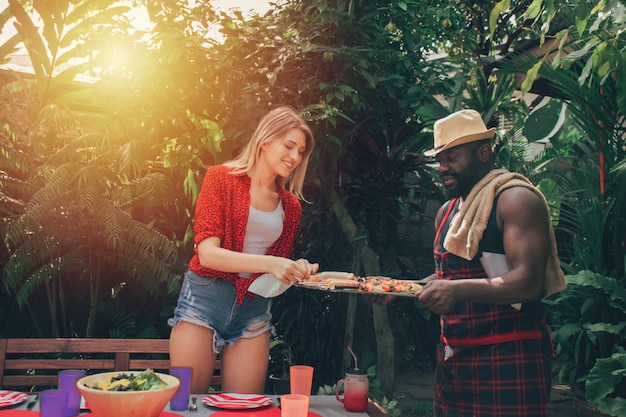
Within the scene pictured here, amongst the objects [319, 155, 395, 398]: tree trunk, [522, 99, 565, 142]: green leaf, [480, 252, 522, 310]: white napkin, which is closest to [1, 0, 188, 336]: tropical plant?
[319, 155, 395, 398]: tree trunk

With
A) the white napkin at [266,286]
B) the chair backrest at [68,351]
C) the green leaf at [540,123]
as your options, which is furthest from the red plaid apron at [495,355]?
the green leaf at [540,123]

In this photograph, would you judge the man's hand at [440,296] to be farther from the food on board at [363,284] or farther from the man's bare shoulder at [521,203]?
the man's bare shoulder at [521,203]

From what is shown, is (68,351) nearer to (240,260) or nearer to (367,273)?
(240,260)

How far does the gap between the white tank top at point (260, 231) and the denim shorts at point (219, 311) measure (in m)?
0.11

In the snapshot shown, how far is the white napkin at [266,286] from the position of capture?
254 centimetres

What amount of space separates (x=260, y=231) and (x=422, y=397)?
4.07m

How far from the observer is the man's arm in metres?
2.13

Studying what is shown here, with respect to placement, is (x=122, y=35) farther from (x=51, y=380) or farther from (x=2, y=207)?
(x=51, y=380)

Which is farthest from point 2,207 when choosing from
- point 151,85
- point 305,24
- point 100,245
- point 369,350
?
point 369,350

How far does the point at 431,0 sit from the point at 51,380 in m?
4.69

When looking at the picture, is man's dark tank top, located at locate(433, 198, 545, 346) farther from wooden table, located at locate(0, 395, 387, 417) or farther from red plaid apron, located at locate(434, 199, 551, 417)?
wooden table, located at locate(0, 395, 387, 417)

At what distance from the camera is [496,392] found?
A: 7.41ft

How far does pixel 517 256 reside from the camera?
2.13 metres

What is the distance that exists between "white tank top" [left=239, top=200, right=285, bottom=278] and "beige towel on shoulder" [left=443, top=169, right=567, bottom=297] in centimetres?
73
